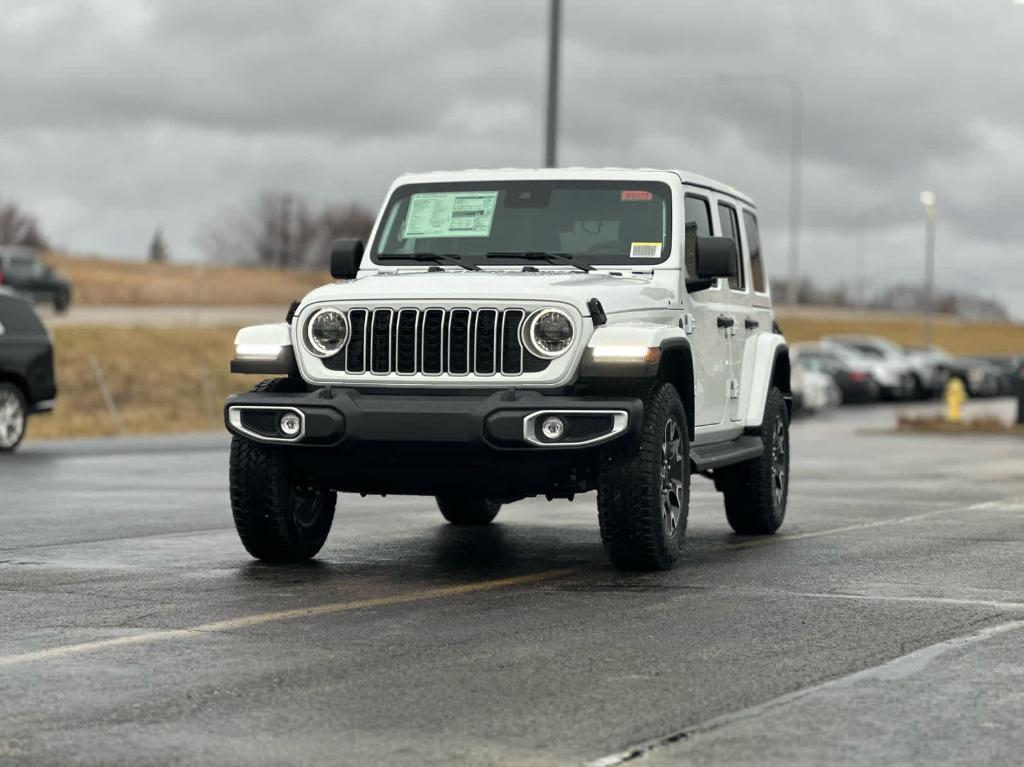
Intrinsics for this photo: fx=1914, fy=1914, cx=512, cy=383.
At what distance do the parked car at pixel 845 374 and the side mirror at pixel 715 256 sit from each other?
123 ft

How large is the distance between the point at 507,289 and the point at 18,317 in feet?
45.6

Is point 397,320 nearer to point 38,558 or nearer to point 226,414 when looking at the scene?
point 226,414

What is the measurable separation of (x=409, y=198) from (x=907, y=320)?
10011 cm

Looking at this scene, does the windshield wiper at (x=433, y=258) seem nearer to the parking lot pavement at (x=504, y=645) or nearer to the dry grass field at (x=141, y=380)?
the parking lot pavement at (x=504, y=645)

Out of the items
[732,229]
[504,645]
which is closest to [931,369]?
[732,229]

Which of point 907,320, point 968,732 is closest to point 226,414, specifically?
point 968,732

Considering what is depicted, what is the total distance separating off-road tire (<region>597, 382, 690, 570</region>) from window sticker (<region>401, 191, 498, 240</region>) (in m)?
1.81

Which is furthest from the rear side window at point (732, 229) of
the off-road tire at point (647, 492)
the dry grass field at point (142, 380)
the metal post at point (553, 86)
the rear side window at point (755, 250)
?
the dry grass field at point (142, 380)

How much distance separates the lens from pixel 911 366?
53.1 meters

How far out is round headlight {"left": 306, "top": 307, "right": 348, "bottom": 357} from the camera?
10.0 meters

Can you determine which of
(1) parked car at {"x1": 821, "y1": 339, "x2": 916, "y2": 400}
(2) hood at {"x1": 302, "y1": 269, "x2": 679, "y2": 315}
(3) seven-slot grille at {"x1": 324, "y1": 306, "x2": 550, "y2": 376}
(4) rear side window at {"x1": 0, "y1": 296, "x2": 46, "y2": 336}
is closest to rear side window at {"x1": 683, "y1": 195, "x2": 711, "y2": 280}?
(2) hood at {"x1": 302, "y1": 269, "x2": 679, "y2": 315}

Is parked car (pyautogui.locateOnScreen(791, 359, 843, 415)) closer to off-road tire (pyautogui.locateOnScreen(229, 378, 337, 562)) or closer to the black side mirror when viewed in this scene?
the black side mirror

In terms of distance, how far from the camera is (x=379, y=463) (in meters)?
9.80

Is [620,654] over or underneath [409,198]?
underneath
